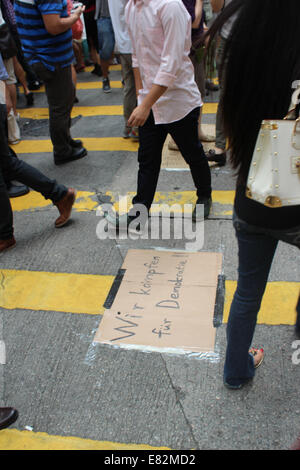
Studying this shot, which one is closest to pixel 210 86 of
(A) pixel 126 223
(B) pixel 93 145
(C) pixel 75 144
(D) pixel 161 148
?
(B) pixel 93 145

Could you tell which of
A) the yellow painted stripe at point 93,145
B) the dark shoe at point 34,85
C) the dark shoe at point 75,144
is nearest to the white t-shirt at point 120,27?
the yellow painted stripe at point 93,145

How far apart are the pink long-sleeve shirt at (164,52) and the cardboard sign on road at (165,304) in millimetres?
1011

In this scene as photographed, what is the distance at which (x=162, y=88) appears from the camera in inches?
107

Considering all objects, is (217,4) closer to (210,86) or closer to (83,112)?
(210,86)

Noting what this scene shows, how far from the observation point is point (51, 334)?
259 centimetres


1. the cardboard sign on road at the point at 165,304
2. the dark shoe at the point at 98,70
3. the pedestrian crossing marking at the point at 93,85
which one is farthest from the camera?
the dark shoe at the point at 98,70

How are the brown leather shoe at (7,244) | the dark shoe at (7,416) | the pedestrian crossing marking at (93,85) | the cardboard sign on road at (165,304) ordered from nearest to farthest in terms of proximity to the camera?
the dark shoe at (7,416) < the cardboard sign on road at (165,304) < the brown leather shoe at (7,244) < the pedestrian crossing marking at (93,85)

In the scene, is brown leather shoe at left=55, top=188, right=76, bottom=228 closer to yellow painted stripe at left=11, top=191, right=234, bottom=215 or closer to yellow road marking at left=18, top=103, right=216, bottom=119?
yellow painted stripe at left=11, top=191, right=234, bottom=215

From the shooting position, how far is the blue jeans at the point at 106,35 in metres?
6.21

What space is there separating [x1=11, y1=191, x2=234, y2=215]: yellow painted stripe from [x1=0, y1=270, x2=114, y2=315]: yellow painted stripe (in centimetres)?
101

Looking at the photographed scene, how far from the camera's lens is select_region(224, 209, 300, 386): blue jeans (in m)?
1.56

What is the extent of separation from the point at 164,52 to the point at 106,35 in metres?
4.08

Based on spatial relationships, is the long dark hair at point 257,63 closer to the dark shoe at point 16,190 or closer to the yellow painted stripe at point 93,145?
the dark shoe at point 16,190
